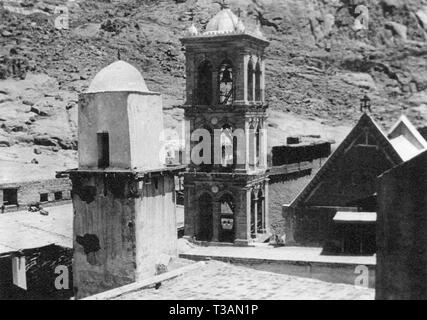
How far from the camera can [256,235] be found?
31703 millimetres

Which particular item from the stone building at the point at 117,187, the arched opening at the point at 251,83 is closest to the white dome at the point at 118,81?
the stone building at the point at 117,187

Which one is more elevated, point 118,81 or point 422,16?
point 422,16

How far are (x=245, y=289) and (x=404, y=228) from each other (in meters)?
5.13

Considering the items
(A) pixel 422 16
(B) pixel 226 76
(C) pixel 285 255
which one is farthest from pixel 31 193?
(A) pixel 422 16

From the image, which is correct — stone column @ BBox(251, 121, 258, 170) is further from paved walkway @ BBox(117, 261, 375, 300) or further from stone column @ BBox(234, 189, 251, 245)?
paved walkway @ BBox(117, 261, 375, 300)

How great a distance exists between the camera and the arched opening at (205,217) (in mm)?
31141

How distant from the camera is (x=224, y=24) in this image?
30984 millimetres

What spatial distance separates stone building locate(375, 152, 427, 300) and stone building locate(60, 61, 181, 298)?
10.4 m

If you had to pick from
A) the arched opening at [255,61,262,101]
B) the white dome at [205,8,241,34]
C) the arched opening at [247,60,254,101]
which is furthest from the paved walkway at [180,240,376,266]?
the white dome at [205,8,241,34]

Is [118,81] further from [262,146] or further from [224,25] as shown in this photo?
[262,146]

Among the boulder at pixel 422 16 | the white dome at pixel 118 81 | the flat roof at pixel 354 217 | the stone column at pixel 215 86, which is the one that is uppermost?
the boulder at pixel 422 16

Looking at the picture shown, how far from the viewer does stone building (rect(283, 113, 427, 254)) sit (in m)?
23.2

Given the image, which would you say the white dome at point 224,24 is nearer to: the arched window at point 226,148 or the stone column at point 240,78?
the stone column at point 240,78

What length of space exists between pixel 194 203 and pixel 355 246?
1114 centimetres
